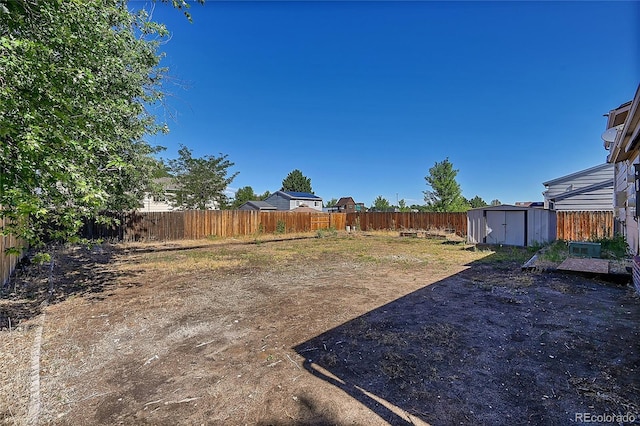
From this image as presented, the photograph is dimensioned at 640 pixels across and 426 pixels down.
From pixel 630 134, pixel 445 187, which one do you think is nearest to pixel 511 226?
pixel 630 134

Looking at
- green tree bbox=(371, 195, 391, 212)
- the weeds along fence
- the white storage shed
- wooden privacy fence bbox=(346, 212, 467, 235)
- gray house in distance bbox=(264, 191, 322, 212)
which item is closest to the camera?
the white storage shed

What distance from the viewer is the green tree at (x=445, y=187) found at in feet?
76.9

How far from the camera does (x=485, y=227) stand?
13.0 metres

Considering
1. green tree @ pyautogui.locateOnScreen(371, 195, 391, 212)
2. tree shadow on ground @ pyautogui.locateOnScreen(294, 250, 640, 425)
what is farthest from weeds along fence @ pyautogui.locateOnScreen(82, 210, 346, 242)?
green tree @ pyautogui.locateOnScreen(371, 195, 391, 212)

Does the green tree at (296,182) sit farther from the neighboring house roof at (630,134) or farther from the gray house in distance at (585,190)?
the neighboring house roof at (630,134)

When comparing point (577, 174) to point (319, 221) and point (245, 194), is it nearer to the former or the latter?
point (319, 221)

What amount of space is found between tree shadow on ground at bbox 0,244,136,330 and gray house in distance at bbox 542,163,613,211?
60.7ft

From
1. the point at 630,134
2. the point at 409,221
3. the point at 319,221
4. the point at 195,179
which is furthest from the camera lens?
the point at 195,179

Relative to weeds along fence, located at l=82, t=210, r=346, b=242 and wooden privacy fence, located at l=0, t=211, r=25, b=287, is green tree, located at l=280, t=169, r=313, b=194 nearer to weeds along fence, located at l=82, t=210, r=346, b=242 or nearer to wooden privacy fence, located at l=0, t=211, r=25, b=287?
weeds along fence, located at l=82, t=210, r=346, b=242

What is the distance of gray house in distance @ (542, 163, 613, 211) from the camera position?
13.3 meters

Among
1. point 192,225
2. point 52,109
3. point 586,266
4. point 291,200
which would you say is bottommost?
point 586,266

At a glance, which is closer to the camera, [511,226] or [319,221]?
[511,226]

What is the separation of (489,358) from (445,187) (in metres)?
22.7

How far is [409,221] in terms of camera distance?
19.9 m
